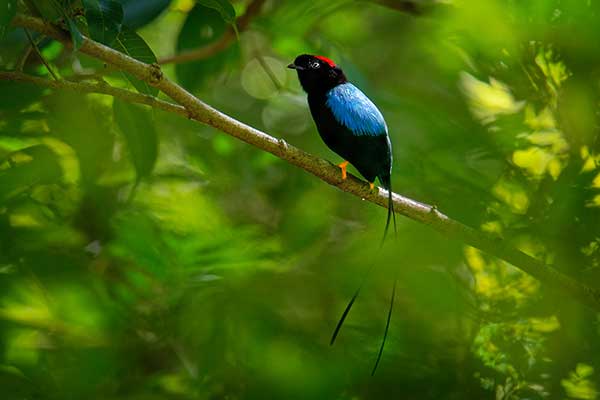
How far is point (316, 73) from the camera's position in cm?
277

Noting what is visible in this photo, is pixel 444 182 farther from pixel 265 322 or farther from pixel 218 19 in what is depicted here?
pixel 218 19

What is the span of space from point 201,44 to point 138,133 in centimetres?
84

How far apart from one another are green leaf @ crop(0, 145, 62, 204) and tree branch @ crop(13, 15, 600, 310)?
1.68 ft

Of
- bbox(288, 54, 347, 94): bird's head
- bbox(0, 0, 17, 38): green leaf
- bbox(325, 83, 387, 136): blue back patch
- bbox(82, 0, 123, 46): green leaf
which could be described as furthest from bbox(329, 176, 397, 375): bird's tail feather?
bbox(0, 0, 17, 38): green leaf

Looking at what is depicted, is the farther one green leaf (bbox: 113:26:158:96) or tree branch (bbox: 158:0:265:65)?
tree branch (bbox: 158:0:265:65)

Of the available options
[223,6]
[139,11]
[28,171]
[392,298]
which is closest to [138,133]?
[28,171]

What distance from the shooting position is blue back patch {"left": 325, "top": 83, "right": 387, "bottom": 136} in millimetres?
2451

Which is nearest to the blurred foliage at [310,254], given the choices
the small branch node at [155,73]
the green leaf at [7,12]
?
the green leaf at [7,12]

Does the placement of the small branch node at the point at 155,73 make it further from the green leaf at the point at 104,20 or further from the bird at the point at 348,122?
the bird at the point at 348,122

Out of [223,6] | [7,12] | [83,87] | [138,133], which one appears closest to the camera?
[7,12]

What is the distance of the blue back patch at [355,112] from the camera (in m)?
2.45

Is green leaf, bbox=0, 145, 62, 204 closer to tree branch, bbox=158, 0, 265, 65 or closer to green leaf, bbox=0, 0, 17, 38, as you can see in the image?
green leaf, bbox=0, 0, 17, 38

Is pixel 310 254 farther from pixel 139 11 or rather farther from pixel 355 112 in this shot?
pixel 139 11

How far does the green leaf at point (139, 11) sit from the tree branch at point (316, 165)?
0.75 metres
